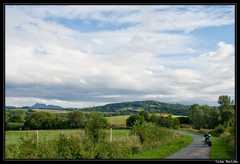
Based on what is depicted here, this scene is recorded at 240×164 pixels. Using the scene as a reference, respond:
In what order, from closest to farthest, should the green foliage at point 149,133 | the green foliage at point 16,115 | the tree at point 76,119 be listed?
1. the green foliage at point 16,115
2. the tree at point 76,119
3. the green foliage at point 149,133

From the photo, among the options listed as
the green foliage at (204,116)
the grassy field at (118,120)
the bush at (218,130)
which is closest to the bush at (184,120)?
the green foliage at (204,116)

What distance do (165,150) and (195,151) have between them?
425 mm

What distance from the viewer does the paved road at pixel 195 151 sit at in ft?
16.4

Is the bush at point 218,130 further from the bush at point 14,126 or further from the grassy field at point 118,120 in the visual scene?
the bush at point 14,126

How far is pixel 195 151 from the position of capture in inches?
206

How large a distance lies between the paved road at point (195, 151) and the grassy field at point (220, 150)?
0.07m

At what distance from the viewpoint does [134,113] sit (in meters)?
5.59

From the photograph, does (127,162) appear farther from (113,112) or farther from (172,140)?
(172,140)

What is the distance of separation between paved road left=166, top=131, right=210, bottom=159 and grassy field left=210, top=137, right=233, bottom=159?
7 cm

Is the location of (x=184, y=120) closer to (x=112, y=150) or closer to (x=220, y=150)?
(x=220, y=150)

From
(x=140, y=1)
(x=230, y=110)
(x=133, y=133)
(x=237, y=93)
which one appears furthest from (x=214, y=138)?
(x=140, y=1)

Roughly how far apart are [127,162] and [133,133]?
168 cm

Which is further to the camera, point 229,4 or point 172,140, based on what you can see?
point 172,140

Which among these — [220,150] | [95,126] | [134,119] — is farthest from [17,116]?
[220,150]
